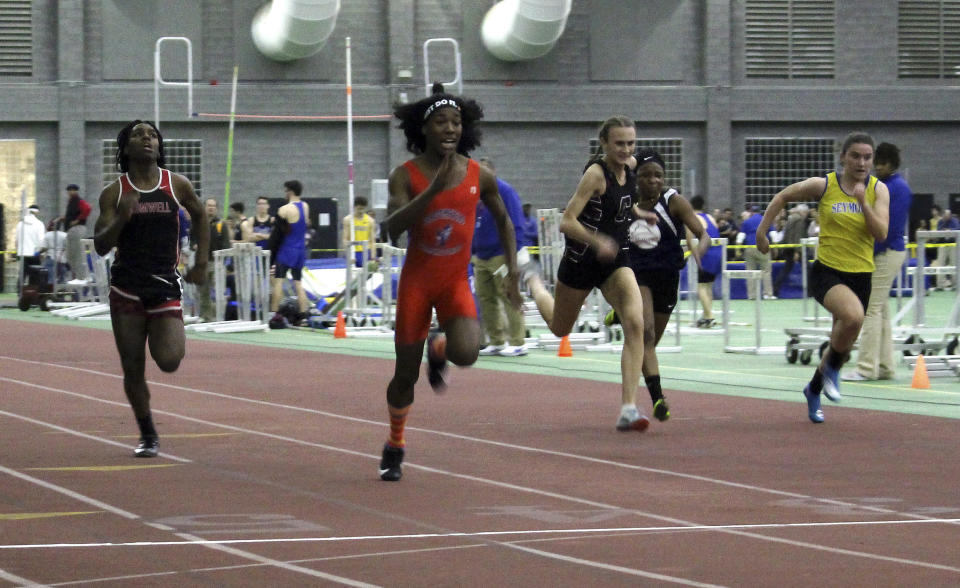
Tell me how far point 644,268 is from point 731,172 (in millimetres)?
31070

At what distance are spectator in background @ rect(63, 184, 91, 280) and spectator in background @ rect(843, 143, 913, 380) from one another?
768 inches

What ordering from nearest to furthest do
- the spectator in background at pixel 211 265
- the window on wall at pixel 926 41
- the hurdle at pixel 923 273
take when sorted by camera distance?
1. the hurdle at pixel 923 273
2. the spectator in background at pixel 211 265
3. the window on wall at pixel 926 41

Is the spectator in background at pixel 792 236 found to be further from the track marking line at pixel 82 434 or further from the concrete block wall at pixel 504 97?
the track marking line at pixel 82 434

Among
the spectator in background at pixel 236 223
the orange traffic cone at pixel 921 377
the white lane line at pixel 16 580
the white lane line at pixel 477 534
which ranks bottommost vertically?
the white lane line at pixel 16 580

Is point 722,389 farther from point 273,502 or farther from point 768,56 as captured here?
point 768,56

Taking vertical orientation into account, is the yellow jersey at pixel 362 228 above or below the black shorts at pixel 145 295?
above

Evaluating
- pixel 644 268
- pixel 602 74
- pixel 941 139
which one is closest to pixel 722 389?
pixel 644 268

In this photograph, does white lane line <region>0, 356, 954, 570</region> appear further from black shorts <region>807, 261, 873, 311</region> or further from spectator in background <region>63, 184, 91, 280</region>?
spectator in background <region>63, 184, 91, 280</region>

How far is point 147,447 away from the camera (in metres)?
9.72

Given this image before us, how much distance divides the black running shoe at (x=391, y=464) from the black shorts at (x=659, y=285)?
3.52 m

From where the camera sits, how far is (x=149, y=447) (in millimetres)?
9719

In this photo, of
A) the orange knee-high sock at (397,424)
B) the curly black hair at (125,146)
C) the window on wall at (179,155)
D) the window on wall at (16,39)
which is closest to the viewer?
the orange knee-high sock at (397,424)

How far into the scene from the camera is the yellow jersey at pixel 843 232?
11711 mm

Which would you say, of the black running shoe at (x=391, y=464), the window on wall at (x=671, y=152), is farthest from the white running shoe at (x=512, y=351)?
the window on wall at (x=671, y=152)
